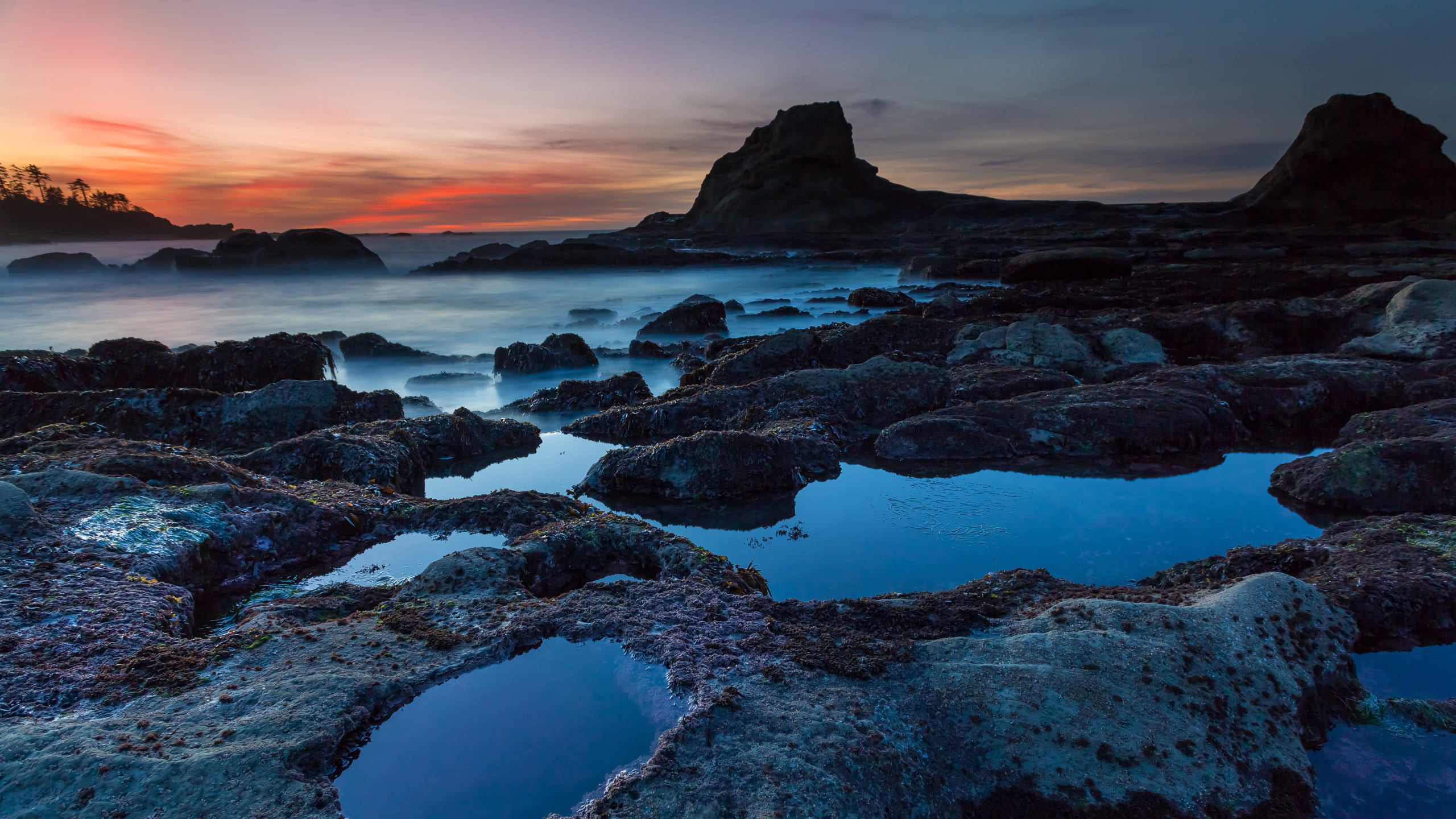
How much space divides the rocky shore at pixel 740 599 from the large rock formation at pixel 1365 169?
4432 cm

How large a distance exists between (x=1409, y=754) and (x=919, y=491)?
306 cm

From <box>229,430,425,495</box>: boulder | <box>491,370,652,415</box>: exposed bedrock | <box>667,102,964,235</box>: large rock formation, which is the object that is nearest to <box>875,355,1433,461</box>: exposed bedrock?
<box>491,370,652,415</box>: exposed bedrock

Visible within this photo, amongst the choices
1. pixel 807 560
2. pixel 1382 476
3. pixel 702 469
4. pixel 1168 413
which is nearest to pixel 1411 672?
pixel 1382 476

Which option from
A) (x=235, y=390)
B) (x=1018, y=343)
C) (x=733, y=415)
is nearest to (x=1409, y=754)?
(x=733, y=415)

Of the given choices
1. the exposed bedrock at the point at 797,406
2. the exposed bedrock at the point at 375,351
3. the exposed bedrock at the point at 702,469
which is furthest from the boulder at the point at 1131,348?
the exposed bedrock at the point at 375,351

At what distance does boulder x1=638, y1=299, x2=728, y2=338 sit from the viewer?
1689cm

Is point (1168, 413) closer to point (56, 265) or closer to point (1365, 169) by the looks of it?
point (56, 265)

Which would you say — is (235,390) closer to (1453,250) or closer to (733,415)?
(733,415)

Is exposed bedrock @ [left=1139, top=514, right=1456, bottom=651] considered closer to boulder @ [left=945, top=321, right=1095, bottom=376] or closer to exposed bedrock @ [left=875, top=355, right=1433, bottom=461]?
exposed bedrock @ [left=875, top=355, right=1433, bottom=461]

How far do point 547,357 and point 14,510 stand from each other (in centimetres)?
879

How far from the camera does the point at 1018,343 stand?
29.7ft

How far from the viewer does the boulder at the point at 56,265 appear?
32781mm

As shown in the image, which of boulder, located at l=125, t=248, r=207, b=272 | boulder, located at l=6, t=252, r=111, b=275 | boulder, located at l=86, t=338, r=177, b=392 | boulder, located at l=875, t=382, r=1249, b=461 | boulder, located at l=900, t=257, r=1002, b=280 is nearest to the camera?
boulder, located at l=875, t=382, r=1249, b=461

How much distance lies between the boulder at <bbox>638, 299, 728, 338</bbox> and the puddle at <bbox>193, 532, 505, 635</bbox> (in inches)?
506
